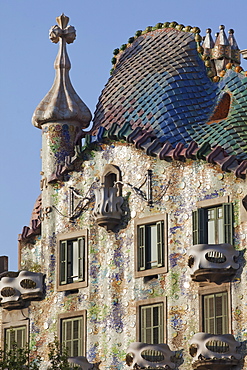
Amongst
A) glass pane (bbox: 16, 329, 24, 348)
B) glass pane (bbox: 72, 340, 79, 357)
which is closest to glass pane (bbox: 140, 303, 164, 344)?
glass pane (bbox: 72, 340, 79, 357)

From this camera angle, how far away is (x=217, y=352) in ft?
142

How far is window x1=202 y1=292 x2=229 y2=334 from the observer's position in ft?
144

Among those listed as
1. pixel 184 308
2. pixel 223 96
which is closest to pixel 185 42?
pixel 223 96

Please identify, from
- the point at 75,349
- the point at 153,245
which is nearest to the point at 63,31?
the point at 153,245

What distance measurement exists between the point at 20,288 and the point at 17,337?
5.17 ft

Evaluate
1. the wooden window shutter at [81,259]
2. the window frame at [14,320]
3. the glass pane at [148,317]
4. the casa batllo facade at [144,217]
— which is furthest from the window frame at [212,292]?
the window frame at [14,320]

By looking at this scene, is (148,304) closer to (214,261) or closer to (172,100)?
(214,261)

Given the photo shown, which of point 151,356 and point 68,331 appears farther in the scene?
point 68,331

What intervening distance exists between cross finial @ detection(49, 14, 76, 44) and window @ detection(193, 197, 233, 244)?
8388 mm

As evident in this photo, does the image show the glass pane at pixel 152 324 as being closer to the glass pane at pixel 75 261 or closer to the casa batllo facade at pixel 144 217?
the casa batllo facade at pixel 144 217

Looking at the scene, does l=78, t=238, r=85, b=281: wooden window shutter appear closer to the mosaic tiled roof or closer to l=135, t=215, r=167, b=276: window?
l=135, t=215, r=167, b=276: window

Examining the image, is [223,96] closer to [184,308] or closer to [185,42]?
[185,42]

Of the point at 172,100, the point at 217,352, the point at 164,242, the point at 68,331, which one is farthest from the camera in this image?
the point at 172,100

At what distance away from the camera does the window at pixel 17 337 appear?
48.4 metres
